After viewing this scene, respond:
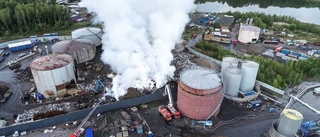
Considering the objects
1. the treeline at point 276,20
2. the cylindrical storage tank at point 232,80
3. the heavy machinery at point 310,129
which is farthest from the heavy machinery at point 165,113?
the treeline at point 276,20

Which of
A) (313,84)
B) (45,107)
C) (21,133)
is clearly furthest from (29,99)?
(313,84)

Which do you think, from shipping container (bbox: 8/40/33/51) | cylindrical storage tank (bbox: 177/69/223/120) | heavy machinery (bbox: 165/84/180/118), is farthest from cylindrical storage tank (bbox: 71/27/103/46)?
cylindrical storage tank (bbox: 177/69/223/120)

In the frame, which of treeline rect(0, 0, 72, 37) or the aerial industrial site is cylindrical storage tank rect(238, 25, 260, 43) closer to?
the aerial industrial site

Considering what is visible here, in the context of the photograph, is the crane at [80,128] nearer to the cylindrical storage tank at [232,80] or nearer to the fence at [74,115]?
the fence at [74,115]

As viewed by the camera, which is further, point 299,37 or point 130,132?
point 299,37

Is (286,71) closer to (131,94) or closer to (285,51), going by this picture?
(285,51)

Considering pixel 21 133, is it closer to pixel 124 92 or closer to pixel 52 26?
pixel 124 92

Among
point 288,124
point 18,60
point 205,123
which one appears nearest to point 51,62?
point 18,60
